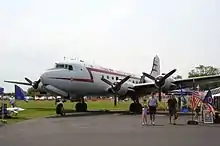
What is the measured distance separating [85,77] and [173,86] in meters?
7.98

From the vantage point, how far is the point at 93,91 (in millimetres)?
32594

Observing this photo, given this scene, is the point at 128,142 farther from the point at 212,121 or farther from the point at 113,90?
the point at 113,90

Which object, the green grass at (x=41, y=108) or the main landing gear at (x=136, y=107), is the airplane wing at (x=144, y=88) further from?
the green grass at (x=41, y=108)

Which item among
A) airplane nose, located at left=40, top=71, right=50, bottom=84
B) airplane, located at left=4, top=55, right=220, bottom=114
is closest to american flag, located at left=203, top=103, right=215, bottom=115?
airplane, located at left=4, top=55, right=220, bottom=114

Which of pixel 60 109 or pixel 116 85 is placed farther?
pixel 116 85

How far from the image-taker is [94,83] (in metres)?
32.2

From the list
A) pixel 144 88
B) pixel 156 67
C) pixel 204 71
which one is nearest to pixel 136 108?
pixel 144 88

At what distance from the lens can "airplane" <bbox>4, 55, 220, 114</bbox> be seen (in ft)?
96.8

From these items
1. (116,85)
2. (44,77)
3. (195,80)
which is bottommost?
(116,85)

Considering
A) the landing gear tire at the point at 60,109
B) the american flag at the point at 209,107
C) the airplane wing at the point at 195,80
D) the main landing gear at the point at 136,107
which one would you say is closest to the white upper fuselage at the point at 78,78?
the landing gear tire at the point at 60,109

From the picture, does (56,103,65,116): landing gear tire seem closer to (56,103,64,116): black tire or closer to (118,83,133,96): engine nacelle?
(56,103,64,116): black tire

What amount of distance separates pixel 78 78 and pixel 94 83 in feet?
6.38

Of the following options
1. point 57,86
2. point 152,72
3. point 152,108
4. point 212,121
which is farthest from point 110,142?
point 152,72

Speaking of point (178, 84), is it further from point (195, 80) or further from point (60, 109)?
point (60, 109)
